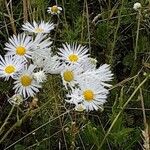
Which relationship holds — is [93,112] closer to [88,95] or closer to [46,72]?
[88,95]

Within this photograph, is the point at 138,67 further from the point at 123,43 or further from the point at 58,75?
the point at 58,75

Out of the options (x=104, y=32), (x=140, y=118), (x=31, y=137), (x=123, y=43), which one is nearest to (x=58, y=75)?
(x=31, y=137)

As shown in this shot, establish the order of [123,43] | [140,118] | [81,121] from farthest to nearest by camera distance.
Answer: [123,43] < [140,118] < [81,121]

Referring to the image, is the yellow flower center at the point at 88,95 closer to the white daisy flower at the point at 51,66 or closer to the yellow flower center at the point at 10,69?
the white daisy flower at the point at 51,66

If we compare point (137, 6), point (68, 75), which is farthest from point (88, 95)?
point (137, 6)

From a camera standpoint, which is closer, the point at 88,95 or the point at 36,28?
the point at 88,95

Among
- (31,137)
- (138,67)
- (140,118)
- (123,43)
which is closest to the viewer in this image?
(31,137)

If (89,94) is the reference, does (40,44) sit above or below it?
above
